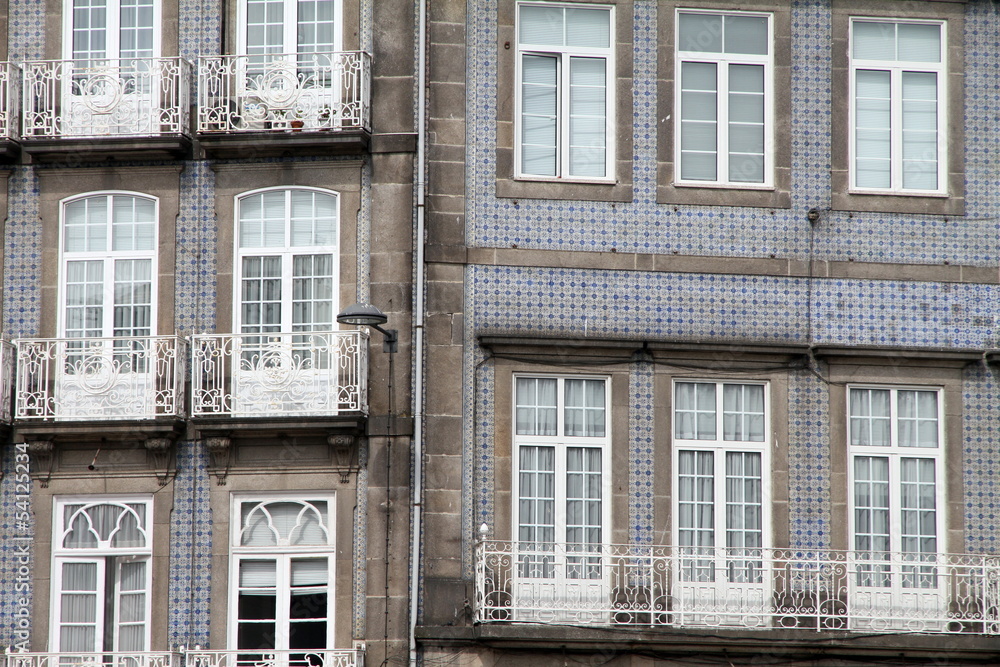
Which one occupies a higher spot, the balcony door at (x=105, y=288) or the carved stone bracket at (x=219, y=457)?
the balcony door at (x=105, y=288)

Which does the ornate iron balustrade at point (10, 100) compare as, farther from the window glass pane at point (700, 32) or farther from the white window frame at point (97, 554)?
the window glass pane at point (700, 32)

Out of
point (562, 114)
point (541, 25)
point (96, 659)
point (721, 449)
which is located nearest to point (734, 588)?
point (721, 449)

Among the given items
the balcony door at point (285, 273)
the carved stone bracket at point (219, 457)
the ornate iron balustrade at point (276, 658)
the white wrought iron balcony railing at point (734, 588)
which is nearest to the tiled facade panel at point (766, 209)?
the balcony door at point (285, 273)

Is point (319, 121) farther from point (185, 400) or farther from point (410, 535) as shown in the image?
point (410, 535)

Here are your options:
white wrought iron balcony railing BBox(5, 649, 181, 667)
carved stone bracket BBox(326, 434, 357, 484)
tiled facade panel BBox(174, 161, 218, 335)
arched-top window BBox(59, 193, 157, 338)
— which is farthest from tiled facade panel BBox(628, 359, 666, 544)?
arched-top window BBox(59, 193, 157, 338)

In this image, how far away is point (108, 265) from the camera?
1941cm

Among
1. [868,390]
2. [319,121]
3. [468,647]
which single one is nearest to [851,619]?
[868,390]

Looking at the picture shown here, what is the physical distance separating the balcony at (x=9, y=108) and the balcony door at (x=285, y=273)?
2646 millimetres

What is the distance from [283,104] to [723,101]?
492 centimetres

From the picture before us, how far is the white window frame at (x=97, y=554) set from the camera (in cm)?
1866

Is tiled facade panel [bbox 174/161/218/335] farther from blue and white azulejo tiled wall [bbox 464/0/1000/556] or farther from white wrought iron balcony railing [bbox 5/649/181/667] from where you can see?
white wrought iron balcony railing [bbox 5/649/181/667]

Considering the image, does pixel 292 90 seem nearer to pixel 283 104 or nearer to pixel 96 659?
pixel 283 104

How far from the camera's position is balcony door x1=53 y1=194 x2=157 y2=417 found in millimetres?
18906

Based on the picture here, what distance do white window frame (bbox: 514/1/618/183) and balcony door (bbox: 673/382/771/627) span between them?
105 inches
